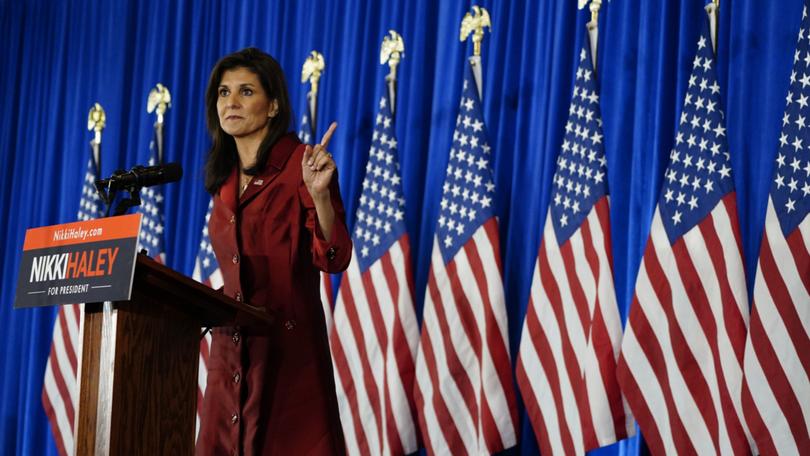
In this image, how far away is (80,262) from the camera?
2.12 metres

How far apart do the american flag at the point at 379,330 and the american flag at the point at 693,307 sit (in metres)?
1.00

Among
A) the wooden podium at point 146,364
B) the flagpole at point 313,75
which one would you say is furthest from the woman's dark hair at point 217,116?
the flagpole at point 313,75

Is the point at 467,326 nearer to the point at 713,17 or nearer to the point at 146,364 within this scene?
the point at 713,17

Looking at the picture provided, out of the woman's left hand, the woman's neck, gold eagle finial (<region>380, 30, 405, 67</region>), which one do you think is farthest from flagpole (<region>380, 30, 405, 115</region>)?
the woman's left hand

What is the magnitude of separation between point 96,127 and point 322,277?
1964 millimetres

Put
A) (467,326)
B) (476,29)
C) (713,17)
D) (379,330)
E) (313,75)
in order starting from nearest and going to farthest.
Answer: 1. (713,17)
2. (467,326)
3. (379,330)
4. (476,29)
5. (313,75)

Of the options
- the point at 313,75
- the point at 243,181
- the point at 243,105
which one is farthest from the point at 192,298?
the point at 313,75

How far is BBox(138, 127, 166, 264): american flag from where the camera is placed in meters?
5.48

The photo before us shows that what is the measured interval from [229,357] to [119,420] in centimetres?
56

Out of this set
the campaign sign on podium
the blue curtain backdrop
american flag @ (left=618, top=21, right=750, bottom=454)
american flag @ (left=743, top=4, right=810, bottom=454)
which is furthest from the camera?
the blue curtain backdrop

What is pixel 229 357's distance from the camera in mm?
2693

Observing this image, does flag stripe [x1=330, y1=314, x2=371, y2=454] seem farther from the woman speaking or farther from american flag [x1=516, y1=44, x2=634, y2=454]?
the woman speaking

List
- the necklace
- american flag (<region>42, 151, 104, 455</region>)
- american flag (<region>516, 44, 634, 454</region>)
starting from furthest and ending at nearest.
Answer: american flag (<region>42, 151, 104, 455</region>) → american flag (<region>516, 44, 634, 454</region>) → the necklace

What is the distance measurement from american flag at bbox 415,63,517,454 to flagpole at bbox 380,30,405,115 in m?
0.52
